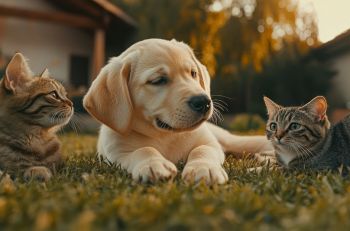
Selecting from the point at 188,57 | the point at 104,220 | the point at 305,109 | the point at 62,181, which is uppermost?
the point at 188,57

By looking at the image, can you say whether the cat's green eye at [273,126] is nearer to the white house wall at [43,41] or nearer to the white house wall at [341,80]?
the white house wall at [43,41]

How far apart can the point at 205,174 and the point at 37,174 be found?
4.08 ft

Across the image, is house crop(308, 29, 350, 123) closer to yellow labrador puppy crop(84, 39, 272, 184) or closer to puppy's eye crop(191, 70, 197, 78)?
puppy's eye crop(191, 70, 197, 78)

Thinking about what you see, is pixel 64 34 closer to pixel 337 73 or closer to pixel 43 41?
pixel 43 41

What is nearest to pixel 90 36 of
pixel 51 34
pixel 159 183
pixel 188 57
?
pixel 51 34

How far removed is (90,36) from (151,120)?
56.5 feet

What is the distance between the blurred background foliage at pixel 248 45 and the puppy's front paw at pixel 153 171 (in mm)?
17244

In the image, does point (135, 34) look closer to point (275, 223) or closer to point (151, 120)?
point (151, 120)

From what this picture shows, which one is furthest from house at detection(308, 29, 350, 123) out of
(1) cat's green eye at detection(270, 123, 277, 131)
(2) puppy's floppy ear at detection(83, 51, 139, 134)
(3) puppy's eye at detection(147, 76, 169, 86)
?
(2) puppy's floppy ear at detection(83, 51, 139, 134)

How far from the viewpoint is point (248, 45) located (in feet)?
72.4

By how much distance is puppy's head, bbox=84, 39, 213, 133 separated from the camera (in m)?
3.60

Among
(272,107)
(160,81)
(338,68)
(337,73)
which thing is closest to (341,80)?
(337,73)

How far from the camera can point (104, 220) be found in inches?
76.2

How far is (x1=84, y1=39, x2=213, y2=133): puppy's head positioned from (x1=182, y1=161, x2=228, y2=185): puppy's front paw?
0.52 metres
